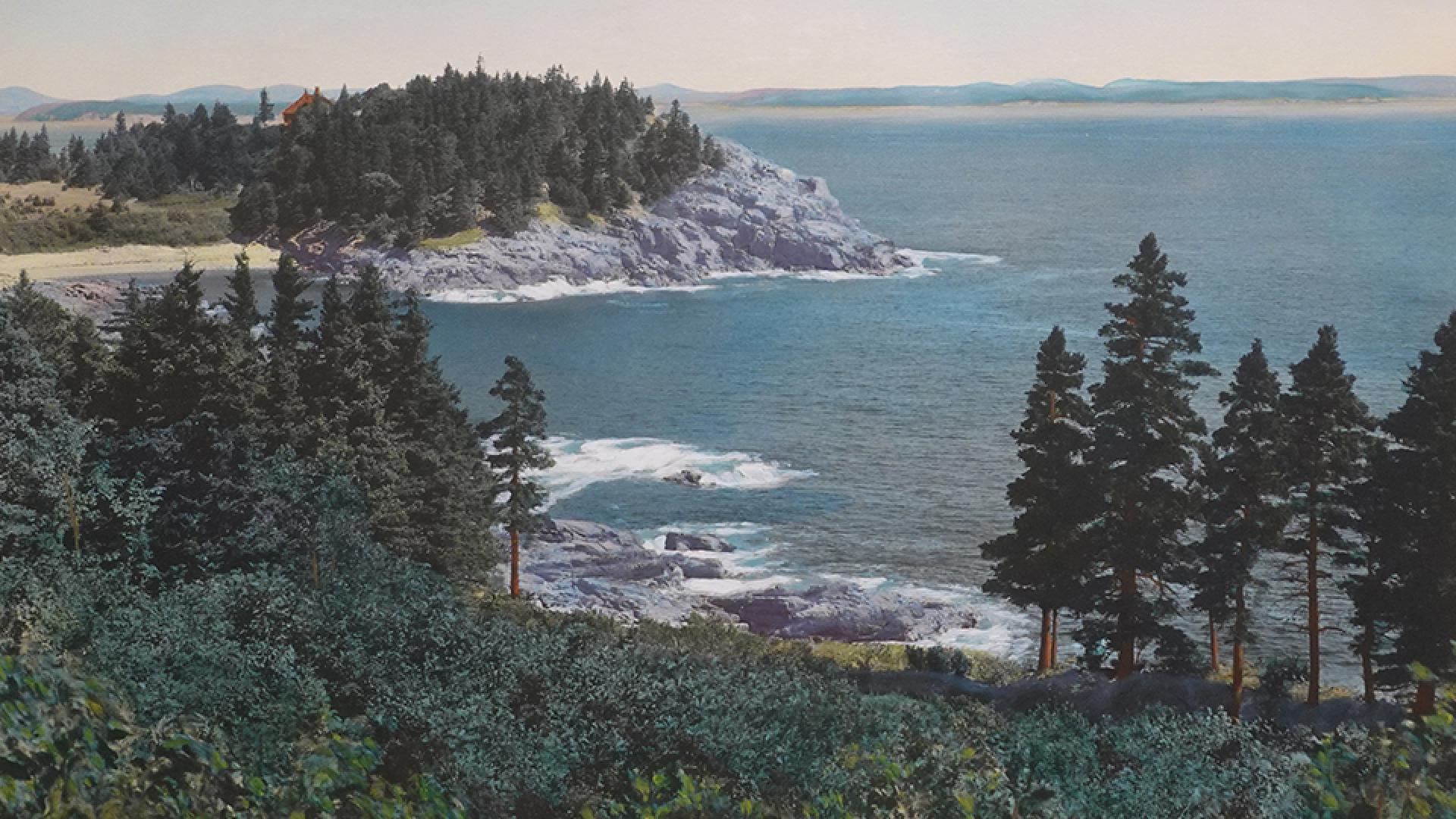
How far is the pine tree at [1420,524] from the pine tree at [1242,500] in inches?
94.9

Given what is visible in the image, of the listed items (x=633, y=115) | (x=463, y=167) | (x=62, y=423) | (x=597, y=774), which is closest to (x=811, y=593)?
(x=62, y=423)

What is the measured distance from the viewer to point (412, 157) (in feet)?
481

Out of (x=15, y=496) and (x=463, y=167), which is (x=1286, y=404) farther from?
(x=463, y=167)

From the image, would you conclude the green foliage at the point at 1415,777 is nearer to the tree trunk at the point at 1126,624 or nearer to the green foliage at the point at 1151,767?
the green foliage at the point at 1151,767

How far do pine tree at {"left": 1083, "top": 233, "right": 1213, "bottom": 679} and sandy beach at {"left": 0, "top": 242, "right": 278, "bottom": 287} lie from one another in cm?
8944

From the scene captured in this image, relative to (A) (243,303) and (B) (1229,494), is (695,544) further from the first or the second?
(B) (1229,494)

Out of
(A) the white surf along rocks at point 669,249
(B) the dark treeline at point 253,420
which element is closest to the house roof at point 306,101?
(A) the white surf along rocks at point 669,249

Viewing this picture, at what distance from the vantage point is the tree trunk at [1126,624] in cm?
3784

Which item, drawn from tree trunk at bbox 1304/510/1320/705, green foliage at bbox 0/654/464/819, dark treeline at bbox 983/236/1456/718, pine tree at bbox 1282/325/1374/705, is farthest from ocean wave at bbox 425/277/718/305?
green foliage at bbox 0/654/464/819

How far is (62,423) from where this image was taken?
31.5 m

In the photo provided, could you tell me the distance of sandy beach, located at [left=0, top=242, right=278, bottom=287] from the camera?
113 meters

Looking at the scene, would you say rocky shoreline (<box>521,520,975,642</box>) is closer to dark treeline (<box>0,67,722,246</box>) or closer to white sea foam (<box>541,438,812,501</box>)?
white sea foam (<box>541,438,812,501</box>)

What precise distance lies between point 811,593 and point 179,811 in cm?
4749

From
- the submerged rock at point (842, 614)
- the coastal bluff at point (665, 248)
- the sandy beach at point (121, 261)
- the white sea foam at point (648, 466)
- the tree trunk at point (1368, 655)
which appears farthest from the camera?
the coastal bluff at point (665, 248)
